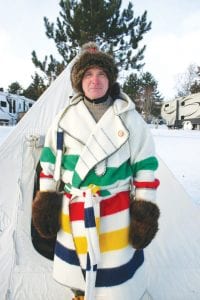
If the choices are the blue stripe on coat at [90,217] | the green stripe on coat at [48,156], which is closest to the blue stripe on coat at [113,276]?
the blue stripe on coat at [90,217]

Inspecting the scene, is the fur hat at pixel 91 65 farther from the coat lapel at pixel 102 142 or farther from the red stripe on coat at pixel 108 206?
the red stripe on coat at pixel 108 206

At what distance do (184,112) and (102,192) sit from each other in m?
26.6

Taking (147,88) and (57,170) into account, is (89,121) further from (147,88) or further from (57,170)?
(147,88)

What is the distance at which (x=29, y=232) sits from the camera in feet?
8.50

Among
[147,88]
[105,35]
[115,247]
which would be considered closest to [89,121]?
[115,247]

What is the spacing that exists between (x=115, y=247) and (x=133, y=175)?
0.34 metres

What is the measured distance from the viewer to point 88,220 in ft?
4.85

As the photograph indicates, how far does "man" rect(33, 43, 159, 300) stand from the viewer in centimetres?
153

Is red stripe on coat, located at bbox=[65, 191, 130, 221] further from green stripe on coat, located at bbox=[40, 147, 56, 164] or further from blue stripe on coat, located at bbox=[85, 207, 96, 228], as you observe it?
green stripe on coat, located at bbox=[40, 147, 56, 164]

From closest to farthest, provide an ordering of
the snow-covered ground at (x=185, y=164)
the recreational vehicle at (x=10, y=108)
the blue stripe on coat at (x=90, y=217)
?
the blue stripe on coat at (x=90, y=217) < the snow-covered ground at (x=185, y=164) < the recreational vehicle at (x=10, y=108)

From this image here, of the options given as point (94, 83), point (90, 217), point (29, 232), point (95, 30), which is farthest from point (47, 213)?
point (95, 30)

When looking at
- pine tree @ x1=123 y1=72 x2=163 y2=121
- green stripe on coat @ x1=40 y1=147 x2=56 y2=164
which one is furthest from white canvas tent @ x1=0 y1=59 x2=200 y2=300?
pine tree @ x1=123 y1=72 x2=163 y2=121

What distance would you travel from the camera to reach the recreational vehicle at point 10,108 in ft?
86.1

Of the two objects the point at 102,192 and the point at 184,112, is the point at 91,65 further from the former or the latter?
the point at 184,112
